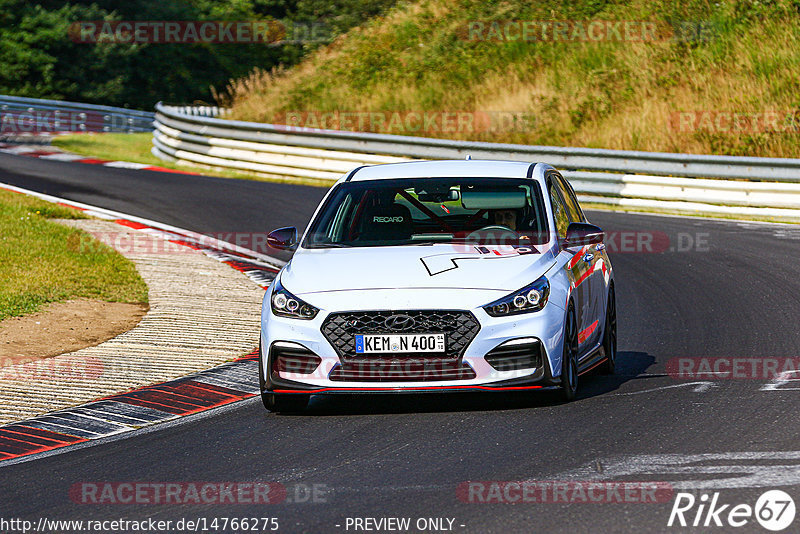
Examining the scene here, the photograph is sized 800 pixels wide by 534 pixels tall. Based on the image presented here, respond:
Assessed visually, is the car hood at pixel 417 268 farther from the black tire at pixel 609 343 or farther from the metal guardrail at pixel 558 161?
the metal guardrail at pixel 558 161

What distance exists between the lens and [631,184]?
74.8 ft

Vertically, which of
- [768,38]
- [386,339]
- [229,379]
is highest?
[768,38]

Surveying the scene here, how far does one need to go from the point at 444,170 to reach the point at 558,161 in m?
14.4

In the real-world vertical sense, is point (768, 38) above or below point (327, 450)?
above

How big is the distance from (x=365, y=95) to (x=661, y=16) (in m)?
7.75

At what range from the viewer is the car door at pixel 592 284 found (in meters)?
9.44

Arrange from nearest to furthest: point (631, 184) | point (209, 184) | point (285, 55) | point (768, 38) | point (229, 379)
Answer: point (229, 379) → point (631, 184) → point (209, 184) → point (768, 38) → point (285, 55)

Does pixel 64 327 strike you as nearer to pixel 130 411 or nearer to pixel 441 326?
pixel 130 411

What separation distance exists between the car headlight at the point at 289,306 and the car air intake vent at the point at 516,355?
3.85 ft

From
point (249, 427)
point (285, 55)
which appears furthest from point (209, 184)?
point (285, 55)

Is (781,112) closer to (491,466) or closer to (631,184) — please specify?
(631,184)

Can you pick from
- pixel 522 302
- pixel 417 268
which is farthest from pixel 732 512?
pixel 417 268

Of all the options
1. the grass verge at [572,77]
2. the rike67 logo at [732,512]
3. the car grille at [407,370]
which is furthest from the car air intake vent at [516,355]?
the grass verge at [572,77]

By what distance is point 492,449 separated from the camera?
7.41 m
